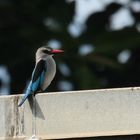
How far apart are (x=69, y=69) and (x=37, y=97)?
7955 millimetres

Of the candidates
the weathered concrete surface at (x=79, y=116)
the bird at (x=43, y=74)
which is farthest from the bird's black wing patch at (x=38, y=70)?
the weathered concrete surface at (x=79, y=116)

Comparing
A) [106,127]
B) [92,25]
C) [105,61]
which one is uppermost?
[92,25]

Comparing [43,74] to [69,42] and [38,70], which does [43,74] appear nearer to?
[38,70]

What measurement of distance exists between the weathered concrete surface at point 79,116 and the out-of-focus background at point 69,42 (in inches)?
278

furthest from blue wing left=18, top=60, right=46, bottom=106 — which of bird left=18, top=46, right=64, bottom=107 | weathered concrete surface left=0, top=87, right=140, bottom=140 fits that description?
weathered concrete surface left=0, top=87, right=140, bottom=140

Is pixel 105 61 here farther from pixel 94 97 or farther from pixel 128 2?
pixel 94 97

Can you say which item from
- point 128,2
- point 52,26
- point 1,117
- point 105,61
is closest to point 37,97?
point 1,117

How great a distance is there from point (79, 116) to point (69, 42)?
26.3 ft

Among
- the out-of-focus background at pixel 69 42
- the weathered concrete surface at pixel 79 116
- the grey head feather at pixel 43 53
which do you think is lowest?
the weathered concrete surface at pixel 79 116

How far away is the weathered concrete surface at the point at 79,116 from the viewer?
731 cm

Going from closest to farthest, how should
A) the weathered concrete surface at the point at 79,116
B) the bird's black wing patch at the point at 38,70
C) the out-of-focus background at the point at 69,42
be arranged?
the weathered concrete surface at the point at 79,116, the bird's black wing patch at the point at 38,70, the out-of-focus background at the point at 69,42

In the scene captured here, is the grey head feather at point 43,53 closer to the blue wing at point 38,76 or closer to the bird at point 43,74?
the bird at point 43,74

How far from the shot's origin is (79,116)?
7.46m

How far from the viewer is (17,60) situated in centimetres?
1648
